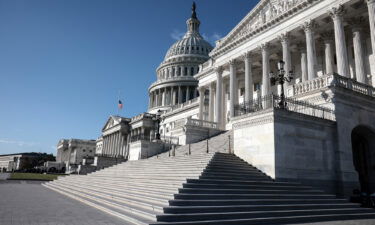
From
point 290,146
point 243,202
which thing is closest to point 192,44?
point 290,146

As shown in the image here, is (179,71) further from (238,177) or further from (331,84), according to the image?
(238,177)

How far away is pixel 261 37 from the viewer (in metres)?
37.1

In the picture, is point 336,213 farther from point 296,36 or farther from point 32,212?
point 296,36

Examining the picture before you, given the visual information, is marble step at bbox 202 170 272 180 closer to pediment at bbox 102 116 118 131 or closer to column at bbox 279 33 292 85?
column at bbox 279 33 292 85

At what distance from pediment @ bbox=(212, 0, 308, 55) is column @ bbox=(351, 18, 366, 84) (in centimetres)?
597

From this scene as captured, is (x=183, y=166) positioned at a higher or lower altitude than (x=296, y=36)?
lower

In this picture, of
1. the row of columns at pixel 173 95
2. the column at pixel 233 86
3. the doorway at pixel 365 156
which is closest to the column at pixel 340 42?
the doorway at pixel 365 156

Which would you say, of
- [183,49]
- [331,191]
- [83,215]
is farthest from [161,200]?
[183,49]

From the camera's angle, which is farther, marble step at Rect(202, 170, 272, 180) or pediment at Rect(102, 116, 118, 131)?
pediment at Rect(102, 116, 118, 131)

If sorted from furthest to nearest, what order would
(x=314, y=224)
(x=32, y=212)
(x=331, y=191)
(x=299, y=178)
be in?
(x=331, y=191), (x=299, y=178), (x=32, y=212), (x=314, y=224)

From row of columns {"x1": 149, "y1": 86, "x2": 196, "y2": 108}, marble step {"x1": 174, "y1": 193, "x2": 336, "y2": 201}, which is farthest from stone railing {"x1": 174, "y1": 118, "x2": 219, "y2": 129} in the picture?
row of columns {"x1": 149, "y1": 86, "x2": 196, "y2": 108}

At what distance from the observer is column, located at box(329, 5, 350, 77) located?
26.7m

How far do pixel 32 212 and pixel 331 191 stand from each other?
17042 millimetres

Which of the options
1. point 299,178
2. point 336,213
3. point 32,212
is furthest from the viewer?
point 299,178
